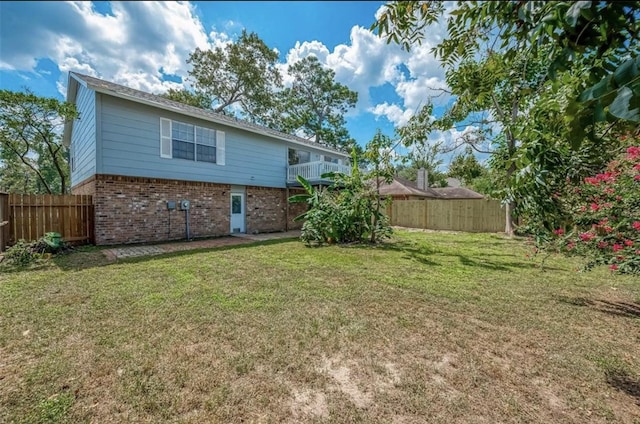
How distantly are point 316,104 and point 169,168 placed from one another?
2034 centimetres

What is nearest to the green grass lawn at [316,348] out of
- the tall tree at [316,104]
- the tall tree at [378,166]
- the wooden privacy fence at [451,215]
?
the tall tree at [378,166]

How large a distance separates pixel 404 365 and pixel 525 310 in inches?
101

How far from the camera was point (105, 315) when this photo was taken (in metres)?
3.74

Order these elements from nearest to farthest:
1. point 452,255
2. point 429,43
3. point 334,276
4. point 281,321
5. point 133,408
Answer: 1. point 133,408
2. point 429,43
3. point 281,321
4. point 334,276
5. point 452,255

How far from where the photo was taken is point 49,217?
333 inches

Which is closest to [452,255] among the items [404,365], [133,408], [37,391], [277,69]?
[404,365]

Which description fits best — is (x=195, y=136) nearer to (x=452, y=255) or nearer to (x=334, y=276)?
(x=334, y=276)

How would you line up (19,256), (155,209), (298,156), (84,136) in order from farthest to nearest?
(298,156), (84,136), (155,209), (19,256)

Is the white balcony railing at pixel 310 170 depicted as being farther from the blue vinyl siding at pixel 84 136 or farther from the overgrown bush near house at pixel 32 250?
the overgrown bush near house at pixel 32 250

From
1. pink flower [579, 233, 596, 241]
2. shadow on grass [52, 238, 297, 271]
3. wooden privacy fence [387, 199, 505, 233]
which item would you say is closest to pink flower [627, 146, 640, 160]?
pink flower [579, 233, 596, 241]

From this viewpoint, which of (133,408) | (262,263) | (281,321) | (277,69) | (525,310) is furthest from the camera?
(277,69)

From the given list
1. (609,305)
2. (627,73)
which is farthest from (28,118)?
(609,305)

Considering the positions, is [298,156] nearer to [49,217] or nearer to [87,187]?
[87,187]

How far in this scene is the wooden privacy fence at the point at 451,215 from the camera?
47.9 feet
